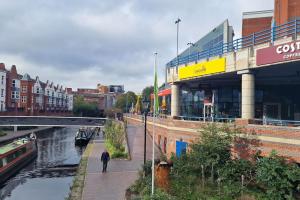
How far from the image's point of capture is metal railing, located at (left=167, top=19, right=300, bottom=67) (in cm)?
2019

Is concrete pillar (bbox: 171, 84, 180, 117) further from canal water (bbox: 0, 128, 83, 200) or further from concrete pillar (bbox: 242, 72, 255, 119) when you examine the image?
canal water (bbox: 0, 128, 83, 200)

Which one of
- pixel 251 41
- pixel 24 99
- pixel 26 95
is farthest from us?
pixel 26 95

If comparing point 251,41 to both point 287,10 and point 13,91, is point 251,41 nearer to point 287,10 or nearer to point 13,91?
point 287,10

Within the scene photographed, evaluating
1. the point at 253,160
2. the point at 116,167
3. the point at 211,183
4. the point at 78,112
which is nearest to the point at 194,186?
the point at 211,183

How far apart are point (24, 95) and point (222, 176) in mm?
83339

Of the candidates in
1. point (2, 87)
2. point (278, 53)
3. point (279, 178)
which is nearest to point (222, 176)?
point (279, 178)

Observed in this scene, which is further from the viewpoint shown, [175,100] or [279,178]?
[175,100]

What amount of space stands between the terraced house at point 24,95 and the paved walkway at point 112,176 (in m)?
51.2

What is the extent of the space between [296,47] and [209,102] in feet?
46.3

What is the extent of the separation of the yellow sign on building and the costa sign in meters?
3.50

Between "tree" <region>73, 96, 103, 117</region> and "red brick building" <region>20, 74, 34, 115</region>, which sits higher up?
"red brick building" <region>20, 74, 34, 115</region>

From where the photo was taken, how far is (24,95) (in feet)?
306

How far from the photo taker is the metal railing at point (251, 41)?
2019 centimetres

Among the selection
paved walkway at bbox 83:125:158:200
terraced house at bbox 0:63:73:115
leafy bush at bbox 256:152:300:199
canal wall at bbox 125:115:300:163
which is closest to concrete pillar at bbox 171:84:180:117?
paved walkway at bbox 83:125:158:200
